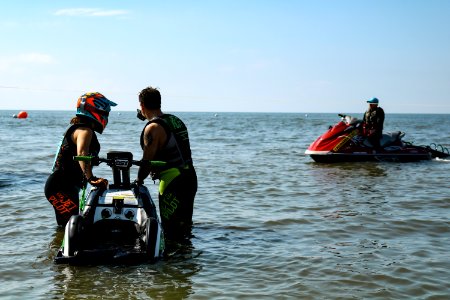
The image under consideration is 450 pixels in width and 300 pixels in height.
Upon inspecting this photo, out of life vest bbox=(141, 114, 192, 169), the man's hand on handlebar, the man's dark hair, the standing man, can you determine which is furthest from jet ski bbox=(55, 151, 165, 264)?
the man's dark hair

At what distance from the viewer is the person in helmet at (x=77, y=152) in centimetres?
557

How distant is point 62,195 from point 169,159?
116 centimetres

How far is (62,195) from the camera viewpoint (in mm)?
6129

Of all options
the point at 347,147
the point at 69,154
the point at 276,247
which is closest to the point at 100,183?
the point at 69,154

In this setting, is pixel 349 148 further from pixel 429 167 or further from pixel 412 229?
pixel 412 229

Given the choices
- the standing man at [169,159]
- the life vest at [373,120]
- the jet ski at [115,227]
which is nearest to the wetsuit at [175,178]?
the standing man at [169,159]

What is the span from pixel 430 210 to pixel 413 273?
3.45 metres

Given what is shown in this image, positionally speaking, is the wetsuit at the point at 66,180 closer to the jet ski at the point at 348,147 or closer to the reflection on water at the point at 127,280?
the reflection on water at the point at 127,280

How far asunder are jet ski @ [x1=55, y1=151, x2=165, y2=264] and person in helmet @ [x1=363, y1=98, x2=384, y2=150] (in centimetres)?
1052

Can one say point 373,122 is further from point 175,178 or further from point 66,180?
point 66,180

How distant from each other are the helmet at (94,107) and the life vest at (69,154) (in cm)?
12

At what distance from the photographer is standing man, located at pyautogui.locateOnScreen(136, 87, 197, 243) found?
582 centimetres

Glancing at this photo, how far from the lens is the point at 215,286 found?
201 inches

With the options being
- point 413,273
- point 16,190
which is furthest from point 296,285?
point 16,190
